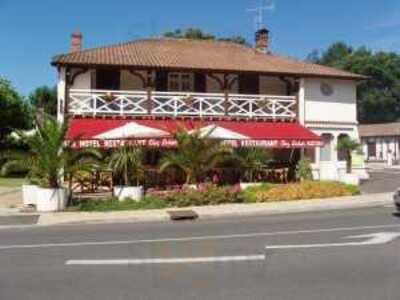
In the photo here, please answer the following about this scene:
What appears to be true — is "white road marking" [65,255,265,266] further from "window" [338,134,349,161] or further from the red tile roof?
"window" [338,134,349,161]

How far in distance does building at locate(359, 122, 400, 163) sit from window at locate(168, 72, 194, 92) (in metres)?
33.7

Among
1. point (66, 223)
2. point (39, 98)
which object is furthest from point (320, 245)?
point (39, 98)

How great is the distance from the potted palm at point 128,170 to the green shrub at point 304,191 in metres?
3.95

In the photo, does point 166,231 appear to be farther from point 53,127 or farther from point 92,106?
point 92,106

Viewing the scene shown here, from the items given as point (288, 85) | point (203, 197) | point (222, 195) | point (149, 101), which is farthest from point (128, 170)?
point (288, 85)

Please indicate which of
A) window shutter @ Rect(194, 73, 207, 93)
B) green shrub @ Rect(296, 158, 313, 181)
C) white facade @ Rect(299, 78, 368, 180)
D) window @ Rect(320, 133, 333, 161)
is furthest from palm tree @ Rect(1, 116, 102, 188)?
window @ Rect(320, 133, 333, 161)

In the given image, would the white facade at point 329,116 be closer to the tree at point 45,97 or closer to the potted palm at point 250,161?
the potted palm at point 250,161

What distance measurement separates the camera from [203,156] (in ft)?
72.1

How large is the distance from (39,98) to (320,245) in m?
55.8

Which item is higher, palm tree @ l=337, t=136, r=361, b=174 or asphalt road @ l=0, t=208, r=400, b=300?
palm tree @ l=337, t=136, r=361, b=174

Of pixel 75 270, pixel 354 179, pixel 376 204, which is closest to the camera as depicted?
pixel 75 270

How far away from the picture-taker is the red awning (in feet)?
72.5

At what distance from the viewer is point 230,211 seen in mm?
18562

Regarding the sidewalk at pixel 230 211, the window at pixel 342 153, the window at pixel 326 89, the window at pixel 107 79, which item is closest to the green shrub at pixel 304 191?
the sidewalk at pixel 230 211
